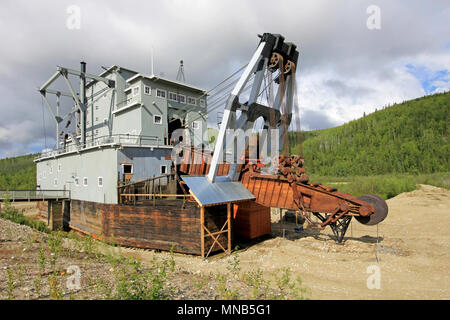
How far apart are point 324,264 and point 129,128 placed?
21567mm

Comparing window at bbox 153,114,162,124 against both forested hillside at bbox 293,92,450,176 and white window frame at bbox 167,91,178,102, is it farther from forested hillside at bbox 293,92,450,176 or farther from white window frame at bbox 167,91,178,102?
forested hillside at bbox 293,92,450,176

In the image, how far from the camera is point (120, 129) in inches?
1040

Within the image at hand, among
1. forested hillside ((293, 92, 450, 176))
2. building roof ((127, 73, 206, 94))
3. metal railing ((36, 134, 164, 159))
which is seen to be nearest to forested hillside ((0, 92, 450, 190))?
forested hillside ((293, 92, 450, 176))

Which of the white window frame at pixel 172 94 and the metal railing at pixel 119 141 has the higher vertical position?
the white window frame at pixel 172 94

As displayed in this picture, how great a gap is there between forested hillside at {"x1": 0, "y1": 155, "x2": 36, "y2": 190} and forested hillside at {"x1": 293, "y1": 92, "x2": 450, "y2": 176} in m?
74.2

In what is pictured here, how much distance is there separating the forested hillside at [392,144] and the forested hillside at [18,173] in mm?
74161

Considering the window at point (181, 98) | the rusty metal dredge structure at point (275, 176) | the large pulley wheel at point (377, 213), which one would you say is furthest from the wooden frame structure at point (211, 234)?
the window at point (181, 98)

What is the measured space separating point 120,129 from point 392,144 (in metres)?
83.7

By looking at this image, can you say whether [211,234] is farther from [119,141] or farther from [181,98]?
[181,98]

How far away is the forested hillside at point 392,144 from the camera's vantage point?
2672 inches

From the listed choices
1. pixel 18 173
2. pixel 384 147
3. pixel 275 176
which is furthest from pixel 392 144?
pixel 18 173

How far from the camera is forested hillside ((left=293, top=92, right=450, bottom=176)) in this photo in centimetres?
6788

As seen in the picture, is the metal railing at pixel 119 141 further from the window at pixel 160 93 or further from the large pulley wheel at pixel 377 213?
the large pulley wheel at pixel 377 213

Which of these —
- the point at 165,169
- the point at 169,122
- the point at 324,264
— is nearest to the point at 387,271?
the point at 324,264
